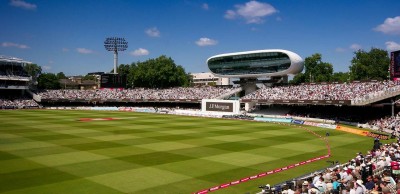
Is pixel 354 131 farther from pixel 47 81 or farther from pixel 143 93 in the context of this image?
pixel 47 81

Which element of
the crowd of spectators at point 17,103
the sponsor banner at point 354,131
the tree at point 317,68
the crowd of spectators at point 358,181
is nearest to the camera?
the crowd of spectators at point 358,181

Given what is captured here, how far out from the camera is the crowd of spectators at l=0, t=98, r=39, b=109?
7750cm

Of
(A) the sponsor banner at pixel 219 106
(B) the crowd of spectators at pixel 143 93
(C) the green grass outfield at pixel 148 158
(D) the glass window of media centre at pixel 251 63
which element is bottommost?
(C) the green grass outfield at pixel 148 158

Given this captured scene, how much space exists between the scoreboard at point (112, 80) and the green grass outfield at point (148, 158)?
2104 inches

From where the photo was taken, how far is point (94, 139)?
30.4m

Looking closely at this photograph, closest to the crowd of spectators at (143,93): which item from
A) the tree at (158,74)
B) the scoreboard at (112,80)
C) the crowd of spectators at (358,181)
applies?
the scoreboard at (112,80)

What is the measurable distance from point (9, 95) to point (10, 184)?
7994 centimetres

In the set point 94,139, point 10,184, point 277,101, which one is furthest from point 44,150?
point 277,101

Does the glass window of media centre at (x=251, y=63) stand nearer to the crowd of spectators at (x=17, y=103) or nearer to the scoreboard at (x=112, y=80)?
the scoreboard at (x=112, y=80)

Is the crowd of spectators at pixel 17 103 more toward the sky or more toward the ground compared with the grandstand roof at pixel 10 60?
more toward the ground

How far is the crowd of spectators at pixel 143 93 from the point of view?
260ft

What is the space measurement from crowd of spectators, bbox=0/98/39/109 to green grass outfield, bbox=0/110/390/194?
156 feet

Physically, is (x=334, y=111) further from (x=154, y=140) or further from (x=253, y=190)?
(x=253, y=190)

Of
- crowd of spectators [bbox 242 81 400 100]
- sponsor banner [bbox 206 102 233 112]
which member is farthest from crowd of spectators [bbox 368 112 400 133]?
sponsor banner [bbox 206 102 233 112]
